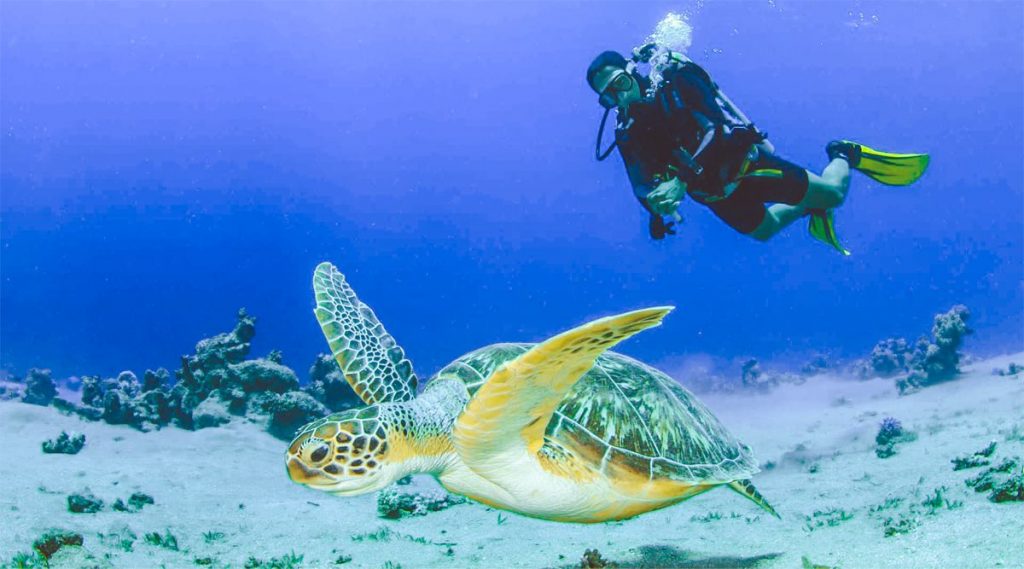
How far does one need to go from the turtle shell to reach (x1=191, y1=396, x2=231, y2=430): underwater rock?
5729 mm

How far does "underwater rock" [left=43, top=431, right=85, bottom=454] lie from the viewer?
244 inches

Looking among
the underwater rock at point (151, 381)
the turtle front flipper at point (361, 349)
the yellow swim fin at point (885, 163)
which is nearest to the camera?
the turtle front flipper at point (361, 349)

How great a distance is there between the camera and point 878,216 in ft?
267

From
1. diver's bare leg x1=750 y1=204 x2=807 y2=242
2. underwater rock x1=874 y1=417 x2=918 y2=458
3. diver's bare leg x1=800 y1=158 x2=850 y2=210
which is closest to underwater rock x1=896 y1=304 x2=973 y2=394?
underwater rock x1=874 y1=417 x2=918 y2=458

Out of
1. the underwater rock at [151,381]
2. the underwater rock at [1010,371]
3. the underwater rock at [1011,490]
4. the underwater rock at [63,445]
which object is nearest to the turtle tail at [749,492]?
the underwater rock at [1011,490]

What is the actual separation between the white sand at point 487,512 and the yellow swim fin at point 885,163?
2576 mm

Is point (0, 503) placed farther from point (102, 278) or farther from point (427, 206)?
point (427, 206)

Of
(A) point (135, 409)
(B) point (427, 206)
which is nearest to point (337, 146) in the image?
(B) point (427, 206)

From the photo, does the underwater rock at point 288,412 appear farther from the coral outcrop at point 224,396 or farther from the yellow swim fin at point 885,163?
the yellow swim fin at point 885,163

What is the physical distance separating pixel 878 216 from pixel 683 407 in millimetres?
95371

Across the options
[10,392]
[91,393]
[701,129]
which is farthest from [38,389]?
[701,129]

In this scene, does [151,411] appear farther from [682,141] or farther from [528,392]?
[682,141]

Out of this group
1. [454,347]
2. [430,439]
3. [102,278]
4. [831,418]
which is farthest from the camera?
[102,278]

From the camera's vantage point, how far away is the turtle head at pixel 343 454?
2.50 metres
